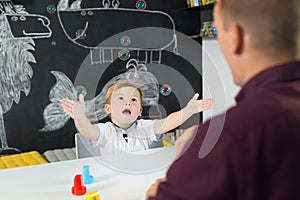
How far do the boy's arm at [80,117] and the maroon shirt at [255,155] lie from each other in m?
1.22

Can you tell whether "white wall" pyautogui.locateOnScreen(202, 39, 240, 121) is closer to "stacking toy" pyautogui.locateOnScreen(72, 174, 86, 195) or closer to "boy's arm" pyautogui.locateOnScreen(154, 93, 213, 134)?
"boy's arm" pyautogui.locateOnScreen(154, 93, 213, 134)

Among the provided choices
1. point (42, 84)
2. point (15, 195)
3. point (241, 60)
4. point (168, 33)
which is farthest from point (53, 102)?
point (241, 60)

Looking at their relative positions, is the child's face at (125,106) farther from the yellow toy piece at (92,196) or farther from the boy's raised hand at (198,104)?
the yellow toy piece at (92,196)

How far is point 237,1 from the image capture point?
551mm

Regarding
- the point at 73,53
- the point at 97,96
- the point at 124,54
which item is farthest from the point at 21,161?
the point at 124,54

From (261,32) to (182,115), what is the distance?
1332 mm

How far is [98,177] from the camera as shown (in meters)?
1.56

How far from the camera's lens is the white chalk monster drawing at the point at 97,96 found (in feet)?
10.9

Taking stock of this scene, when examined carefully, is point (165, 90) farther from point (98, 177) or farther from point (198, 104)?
point (98, 177)

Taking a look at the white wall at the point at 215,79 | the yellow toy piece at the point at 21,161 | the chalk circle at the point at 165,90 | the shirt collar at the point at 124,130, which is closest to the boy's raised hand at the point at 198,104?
the shirt collar at the point at 124,130

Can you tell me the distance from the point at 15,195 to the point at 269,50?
115 centimetres

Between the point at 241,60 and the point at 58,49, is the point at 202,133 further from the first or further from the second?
the point at 58,49

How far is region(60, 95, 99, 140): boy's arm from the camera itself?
1717 mm

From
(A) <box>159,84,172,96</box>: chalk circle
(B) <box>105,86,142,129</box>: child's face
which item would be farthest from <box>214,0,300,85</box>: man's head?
(A) <box>159,84,172,96</box>: chalk circle
